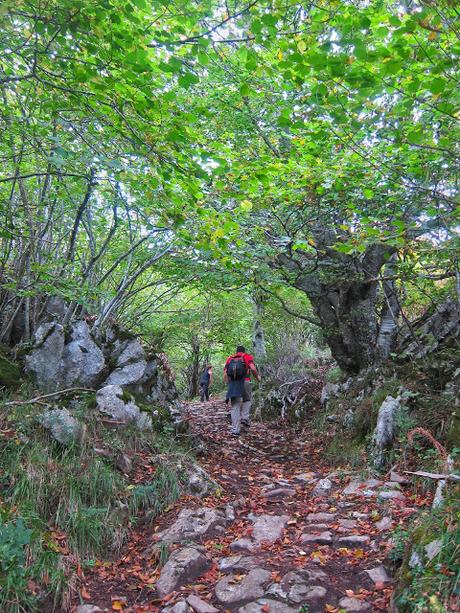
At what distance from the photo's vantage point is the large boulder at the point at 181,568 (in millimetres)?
4062

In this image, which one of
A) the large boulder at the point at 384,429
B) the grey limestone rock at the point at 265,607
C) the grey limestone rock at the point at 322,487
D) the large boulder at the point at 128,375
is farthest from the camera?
the large boulder at the point at 128,375

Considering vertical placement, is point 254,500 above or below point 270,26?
below

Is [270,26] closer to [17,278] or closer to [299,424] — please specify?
[17,278]

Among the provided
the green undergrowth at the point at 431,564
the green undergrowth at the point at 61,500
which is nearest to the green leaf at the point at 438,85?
the green undergrowth at the point at 431,564

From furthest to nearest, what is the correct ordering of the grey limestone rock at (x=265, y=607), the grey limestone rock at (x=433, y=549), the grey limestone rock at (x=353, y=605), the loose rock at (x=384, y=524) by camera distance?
1. the loose rock at (x=384, y=524)
2. the grey limestone rock at (x=265, y=607)
3. the grey limestone rock at (x=353, y=605)
4. the grey limestone rock at (x=433, y=549)

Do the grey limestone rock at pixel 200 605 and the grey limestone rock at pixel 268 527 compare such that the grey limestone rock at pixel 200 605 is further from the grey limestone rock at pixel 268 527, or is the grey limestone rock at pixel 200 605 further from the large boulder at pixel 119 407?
the large boulder at pixel 119 407

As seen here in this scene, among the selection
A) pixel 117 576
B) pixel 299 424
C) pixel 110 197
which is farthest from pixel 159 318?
pixel 117 576

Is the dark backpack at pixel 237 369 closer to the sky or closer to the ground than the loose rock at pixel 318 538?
closer to the sky

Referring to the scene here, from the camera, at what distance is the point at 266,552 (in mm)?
4555

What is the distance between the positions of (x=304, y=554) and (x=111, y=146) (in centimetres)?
528

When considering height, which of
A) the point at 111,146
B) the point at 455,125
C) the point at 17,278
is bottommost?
the point at 17,278

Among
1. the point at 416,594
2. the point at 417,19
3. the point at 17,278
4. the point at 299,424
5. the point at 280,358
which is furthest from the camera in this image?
the point at 280,358

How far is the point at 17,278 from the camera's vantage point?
24.3 ft

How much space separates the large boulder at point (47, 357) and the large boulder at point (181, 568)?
139 inches
